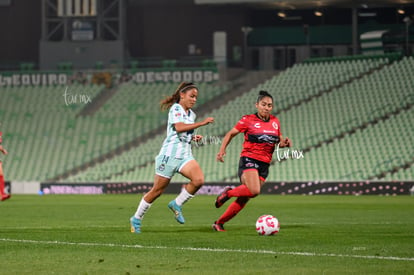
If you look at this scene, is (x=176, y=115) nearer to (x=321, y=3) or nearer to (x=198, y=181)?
(x=198, y=181)

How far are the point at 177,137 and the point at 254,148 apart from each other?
4.49 ft

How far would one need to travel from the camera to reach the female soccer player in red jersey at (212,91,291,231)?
1652cm

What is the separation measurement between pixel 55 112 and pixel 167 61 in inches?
268

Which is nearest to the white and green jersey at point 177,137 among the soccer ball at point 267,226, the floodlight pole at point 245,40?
the soccer ball at point 267,226

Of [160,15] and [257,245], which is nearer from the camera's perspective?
[257,245]

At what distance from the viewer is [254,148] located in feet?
54.9

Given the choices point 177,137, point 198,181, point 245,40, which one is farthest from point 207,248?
point 245,40

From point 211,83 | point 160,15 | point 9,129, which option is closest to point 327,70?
point 211,83

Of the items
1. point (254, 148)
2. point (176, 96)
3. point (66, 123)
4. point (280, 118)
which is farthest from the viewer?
point (66, 123)

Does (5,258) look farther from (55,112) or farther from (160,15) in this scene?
(160,15)

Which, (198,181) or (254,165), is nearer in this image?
(198,181)

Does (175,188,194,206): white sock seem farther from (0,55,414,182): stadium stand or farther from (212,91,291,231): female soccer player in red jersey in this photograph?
(0,55,414,182): stadium stand

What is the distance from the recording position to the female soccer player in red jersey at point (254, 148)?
16.5 metres

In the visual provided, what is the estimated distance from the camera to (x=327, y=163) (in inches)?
1772
